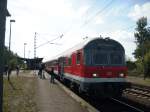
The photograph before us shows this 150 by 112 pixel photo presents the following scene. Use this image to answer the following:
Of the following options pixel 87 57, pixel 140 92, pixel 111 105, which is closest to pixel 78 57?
pixel 87 57

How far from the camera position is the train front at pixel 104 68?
17469mm

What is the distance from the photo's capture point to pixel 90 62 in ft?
58.3

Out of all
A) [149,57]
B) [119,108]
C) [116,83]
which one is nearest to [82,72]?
[116,83]

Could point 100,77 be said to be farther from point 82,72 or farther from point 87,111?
point 87,111

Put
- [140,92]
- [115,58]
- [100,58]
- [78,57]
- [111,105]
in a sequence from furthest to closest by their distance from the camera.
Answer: [140,92], [78,57], [115,58], [100,58], [111,105]

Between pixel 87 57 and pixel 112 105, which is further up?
pixel 87 57

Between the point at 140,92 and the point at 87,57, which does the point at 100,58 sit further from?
the point at 140,92

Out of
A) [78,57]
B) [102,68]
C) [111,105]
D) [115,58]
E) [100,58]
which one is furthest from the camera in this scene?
[78,57]

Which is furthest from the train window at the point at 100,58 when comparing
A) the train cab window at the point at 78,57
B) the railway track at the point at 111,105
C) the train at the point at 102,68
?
the railway track at the point at 111,105

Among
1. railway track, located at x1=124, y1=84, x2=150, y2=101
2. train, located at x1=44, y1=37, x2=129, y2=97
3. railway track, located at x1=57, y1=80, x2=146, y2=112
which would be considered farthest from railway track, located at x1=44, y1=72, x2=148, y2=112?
railway track, located at x1=124, y1=84, x2=150, y2=101

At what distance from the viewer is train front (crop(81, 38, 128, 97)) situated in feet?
57.3

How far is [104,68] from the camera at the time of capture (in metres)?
17.8

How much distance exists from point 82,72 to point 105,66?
1.17 m

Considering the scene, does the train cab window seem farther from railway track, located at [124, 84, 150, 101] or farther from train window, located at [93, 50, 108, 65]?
railway track, located at [124, 84, 150, 101]
